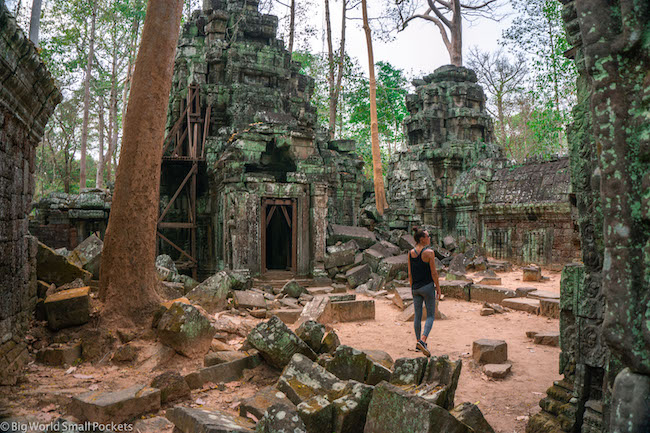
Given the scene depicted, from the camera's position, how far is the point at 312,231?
10992 millimetres

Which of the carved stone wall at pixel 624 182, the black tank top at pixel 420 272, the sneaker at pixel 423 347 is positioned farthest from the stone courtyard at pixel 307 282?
the black tank top at pixel 420 272

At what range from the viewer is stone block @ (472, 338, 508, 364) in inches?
201

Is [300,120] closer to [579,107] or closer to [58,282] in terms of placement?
[58,282]

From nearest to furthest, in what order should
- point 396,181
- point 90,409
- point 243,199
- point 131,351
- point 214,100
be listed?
point 90,409, point 131,351, point 243,199, point 214,100, point 396,181

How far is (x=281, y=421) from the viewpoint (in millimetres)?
2617

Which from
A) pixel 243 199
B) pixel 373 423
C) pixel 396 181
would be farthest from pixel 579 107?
pixel 396 181

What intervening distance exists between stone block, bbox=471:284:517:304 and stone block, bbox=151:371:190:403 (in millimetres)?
6986

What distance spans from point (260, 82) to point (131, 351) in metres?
11.7

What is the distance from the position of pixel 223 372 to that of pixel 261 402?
1067 millimetres

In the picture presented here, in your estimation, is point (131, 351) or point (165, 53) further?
point (165, 53)

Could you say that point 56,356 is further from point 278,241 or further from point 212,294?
point 278,241

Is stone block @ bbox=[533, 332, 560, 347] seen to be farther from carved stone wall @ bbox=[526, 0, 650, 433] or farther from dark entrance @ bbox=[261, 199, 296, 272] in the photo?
dark entrance @ bbox=[261, 199, 296, 272]

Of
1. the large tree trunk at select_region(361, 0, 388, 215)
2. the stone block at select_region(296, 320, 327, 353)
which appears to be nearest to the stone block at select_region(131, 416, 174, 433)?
the stone block at select_region(296, 320, 327, 353)

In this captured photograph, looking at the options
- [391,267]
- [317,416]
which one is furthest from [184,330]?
[391,267]
